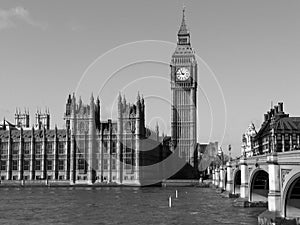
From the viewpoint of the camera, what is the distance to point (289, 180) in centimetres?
4834

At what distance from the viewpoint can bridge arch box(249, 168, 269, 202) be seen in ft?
263

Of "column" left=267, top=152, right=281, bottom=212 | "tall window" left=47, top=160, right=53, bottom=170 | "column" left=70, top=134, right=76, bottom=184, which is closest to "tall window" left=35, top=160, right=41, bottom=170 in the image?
"tall window" left=47, top=160, right=53, bottom=170

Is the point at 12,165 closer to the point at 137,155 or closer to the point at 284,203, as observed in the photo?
the point at 137,155

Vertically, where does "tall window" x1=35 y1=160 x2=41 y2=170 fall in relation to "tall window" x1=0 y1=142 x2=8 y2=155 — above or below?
below

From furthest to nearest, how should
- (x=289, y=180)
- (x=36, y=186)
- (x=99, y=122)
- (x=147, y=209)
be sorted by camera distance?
(x=99, y=122) < (x=36, y=186) < (x=147, y=209) < (x=289, y=180)

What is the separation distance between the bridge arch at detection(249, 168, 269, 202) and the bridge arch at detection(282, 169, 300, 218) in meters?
28.3

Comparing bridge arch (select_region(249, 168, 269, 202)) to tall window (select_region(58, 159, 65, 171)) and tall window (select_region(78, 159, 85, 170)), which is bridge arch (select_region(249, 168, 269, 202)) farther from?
tall window (select_region(58, 159, 65, 171))

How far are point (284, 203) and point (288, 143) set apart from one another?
101334mm

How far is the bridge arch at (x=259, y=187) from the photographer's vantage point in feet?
263

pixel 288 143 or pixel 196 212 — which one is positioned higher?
pixel 288 143

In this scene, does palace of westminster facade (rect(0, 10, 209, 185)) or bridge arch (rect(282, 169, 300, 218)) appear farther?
palace of westminster facade (rect(0, 10, 209, 185))

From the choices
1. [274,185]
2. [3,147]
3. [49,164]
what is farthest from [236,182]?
[3,147]

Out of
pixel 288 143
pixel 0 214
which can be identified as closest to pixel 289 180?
pixel 0 214

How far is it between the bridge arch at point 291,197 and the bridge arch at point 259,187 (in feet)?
92.8
